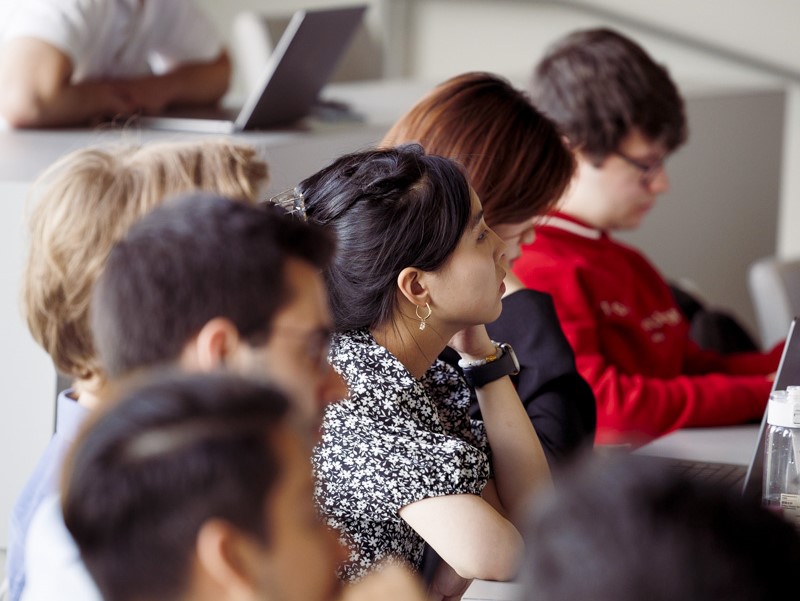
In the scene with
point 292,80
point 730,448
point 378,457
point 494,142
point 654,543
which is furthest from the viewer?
point 292,80

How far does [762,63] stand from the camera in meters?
4.67

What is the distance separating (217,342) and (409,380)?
0.38 meters

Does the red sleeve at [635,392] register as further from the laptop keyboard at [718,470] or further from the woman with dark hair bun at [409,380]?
the woman with dark hair bun at [409,380]

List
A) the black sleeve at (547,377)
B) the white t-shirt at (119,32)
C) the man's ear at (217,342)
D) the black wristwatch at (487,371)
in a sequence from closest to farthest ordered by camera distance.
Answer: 1. the man's ear at (217,342)
2. the black wristwatch at (487,371)
3. the black sleeve at (547,377)
4. the white t-shirt at (119,32)

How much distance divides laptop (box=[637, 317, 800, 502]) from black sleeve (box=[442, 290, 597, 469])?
0.10 m

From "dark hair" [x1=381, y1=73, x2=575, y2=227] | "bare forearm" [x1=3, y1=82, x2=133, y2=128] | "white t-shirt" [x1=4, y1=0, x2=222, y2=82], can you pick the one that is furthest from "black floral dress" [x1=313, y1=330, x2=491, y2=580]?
"white t-shirt" [x1=4, y1=0, x2=222, y2=82]

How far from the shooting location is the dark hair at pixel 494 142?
150 centimetres

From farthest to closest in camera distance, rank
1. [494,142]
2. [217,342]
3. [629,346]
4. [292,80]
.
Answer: [292,80]
[629,346]
[494,142]
[217,342]

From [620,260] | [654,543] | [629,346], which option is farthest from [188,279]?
[620,260]

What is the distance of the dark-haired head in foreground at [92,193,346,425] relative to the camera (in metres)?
0.87

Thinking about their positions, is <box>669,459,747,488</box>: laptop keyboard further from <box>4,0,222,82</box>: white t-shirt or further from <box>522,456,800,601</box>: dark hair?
<box>4,0,222,82</box>: white t-shirt

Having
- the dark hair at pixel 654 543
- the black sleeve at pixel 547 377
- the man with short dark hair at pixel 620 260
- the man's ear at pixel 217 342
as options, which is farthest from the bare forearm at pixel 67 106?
the dark hair at pixel 654 543

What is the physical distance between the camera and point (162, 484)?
22.6 inches

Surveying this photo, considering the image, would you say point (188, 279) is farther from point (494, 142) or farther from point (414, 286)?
point (494, 142)
